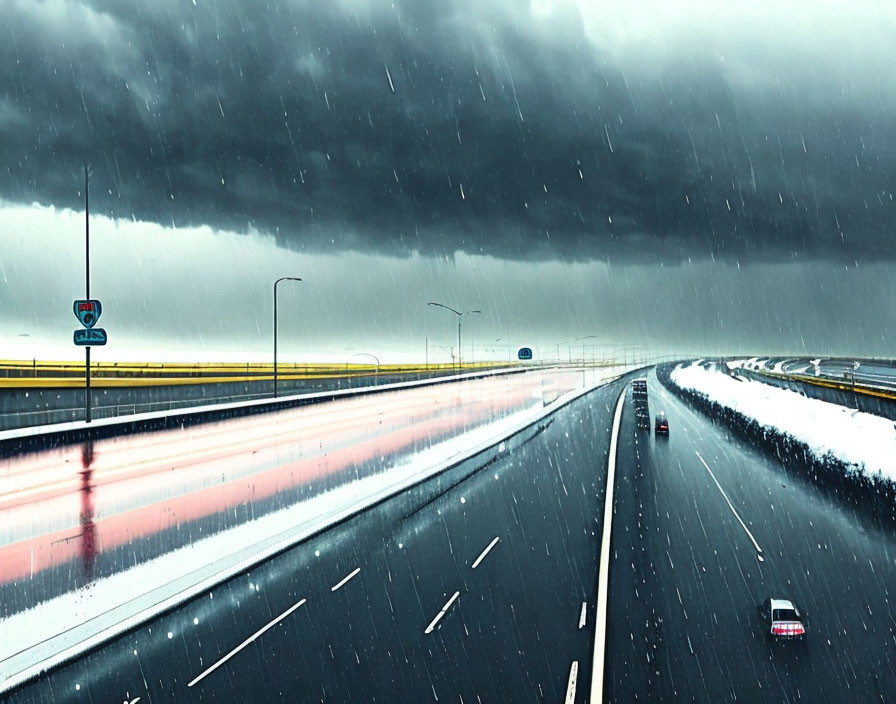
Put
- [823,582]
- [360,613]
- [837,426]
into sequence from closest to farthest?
[360,613] → [823,582] → [837,426]

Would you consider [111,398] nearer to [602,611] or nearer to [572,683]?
[602,611]

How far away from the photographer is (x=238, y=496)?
69.7 ft

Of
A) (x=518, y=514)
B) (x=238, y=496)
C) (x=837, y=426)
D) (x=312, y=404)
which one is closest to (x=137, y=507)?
(x=238, y=496)

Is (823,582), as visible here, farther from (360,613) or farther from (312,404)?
(312,404)

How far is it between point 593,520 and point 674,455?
15.3 meters

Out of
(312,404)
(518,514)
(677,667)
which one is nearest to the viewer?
(677,667)

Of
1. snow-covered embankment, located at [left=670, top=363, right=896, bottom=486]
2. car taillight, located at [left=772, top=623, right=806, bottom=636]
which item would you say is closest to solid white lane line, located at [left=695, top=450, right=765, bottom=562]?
car taillight, located at [left=772, top=623, right=806, bottom=636]

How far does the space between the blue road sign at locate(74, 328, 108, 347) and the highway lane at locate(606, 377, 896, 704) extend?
25408mm

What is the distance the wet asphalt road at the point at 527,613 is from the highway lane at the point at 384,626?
45 millimetres

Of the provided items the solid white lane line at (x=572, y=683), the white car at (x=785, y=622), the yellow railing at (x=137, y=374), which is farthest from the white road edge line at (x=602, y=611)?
the yellow railing at (x=137, y=374)

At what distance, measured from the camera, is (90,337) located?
30.2m

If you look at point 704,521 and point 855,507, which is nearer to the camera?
point 704,521

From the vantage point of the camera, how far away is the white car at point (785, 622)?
38.9ft


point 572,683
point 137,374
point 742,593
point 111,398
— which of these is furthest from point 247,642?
point 137,374
